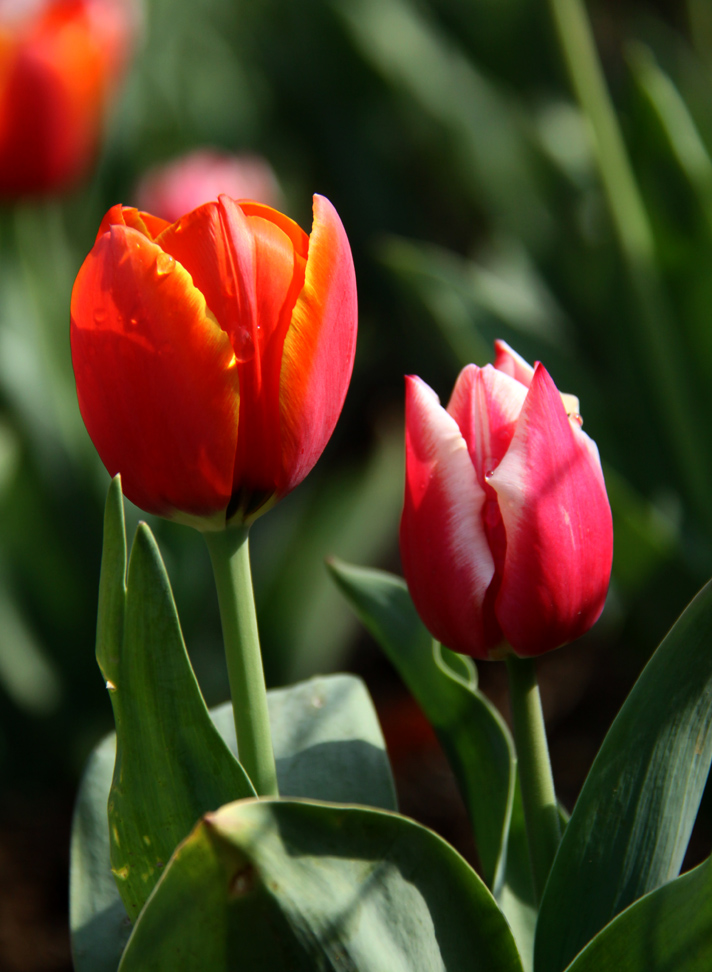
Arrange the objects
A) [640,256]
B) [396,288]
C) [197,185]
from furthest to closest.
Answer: [396,288] → [197,185] → [640,256]

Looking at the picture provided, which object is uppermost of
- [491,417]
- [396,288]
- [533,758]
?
[491,417]

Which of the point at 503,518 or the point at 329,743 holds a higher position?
the point at 503,518

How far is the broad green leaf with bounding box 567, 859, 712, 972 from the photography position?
312mm

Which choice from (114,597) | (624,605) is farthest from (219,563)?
(624,605)

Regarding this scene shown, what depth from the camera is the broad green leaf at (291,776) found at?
42 centimetres

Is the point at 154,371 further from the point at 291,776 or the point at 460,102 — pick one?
the point at 460,102

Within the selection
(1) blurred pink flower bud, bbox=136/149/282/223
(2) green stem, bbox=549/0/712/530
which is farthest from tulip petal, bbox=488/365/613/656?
(1) blurred pink flower bud, bbox=136/149/282/223

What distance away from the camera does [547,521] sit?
1.12 feet

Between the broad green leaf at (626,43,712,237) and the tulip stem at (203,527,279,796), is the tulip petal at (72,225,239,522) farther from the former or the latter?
the broad green leaf at (626,43,712,237)

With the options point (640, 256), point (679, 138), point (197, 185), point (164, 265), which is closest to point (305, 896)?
point (164, 265)

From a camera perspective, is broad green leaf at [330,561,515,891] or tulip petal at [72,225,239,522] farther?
broad green leaf at [330,561,515,891]

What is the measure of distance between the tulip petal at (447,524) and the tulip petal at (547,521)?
10 mm

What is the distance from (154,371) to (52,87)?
103cm

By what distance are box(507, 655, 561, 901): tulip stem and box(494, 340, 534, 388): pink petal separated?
0.10 meters
